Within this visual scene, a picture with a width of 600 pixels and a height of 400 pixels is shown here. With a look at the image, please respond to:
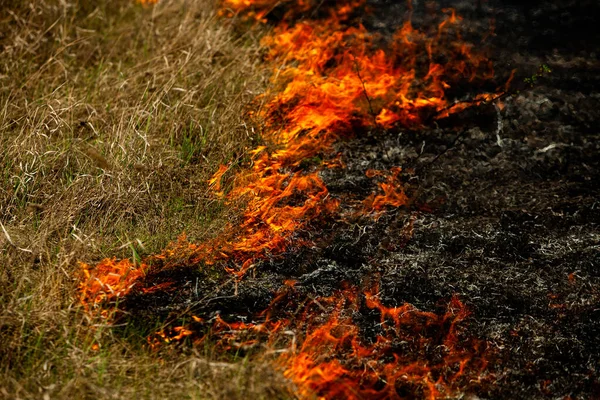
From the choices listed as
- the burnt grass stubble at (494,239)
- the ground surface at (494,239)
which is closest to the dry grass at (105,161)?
the ground surface at (494,239)

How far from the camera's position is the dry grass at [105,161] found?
2.82m

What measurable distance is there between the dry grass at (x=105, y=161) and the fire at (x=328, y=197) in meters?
0.14

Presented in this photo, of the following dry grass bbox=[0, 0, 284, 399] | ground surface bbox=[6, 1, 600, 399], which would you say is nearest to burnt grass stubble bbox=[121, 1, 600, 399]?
ground surface bbox=[6, 1, 600, 399]

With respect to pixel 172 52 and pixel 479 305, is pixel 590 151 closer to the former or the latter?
pixel 479 305

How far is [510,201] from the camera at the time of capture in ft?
13.4

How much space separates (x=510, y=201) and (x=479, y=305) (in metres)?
0.94

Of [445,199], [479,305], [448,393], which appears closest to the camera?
[448,393]

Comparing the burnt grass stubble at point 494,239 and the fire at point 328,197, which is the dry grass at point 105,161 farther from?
the burnt grass stubble at point 494,239

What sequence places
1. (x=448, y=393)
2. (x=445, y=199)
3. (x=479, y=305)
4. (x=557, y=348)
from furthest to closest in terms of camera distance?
(x=445, y=199), (x=479, y=305), (x=557, y=348), (x=448, y=393)

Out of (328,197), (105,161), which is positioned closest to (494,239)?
(328,197)

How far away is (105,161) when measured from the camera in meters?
3.49

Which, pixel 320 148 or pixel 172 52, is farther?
pixel 172 52

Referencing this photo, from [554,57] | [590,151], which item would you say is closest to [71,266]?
[590,151]

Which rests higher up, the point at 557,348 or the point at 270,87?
the point at 270,87
